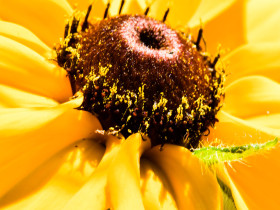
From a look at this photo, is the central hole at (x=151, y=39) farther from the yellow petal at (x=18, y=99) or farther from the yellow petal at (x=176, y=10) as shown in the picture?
the yellow petal at (x=18, y=99)

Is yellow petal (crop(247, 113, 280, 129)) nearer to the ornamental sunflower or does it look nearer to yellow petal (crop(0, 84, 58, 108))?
the ornamental sunflower

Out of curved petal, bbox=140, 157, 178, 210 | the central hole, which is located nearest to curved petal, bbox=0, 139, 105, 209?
curved petal, bbox=140, 157, 178, 210

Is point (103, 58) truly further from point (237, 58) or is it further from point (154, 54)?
point (237, 58)

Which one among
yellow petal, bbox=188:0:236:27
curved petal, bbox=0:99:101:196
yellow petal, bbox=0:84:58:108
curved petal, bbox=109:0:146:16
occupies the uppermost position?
yellow petal, bbox=188:0:236:27

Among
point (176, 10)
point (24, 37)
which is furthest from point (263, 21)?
point (24, 37)

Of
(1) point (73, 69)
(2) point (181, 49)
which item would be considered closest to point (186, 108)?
(2) point (181, 49)

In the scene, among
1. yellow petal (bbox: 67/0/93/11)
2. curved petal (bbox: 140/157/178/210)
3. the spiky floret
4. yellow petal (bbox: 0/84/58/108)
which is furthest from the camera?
yellow petal (bbox: 67/0/93/11)
